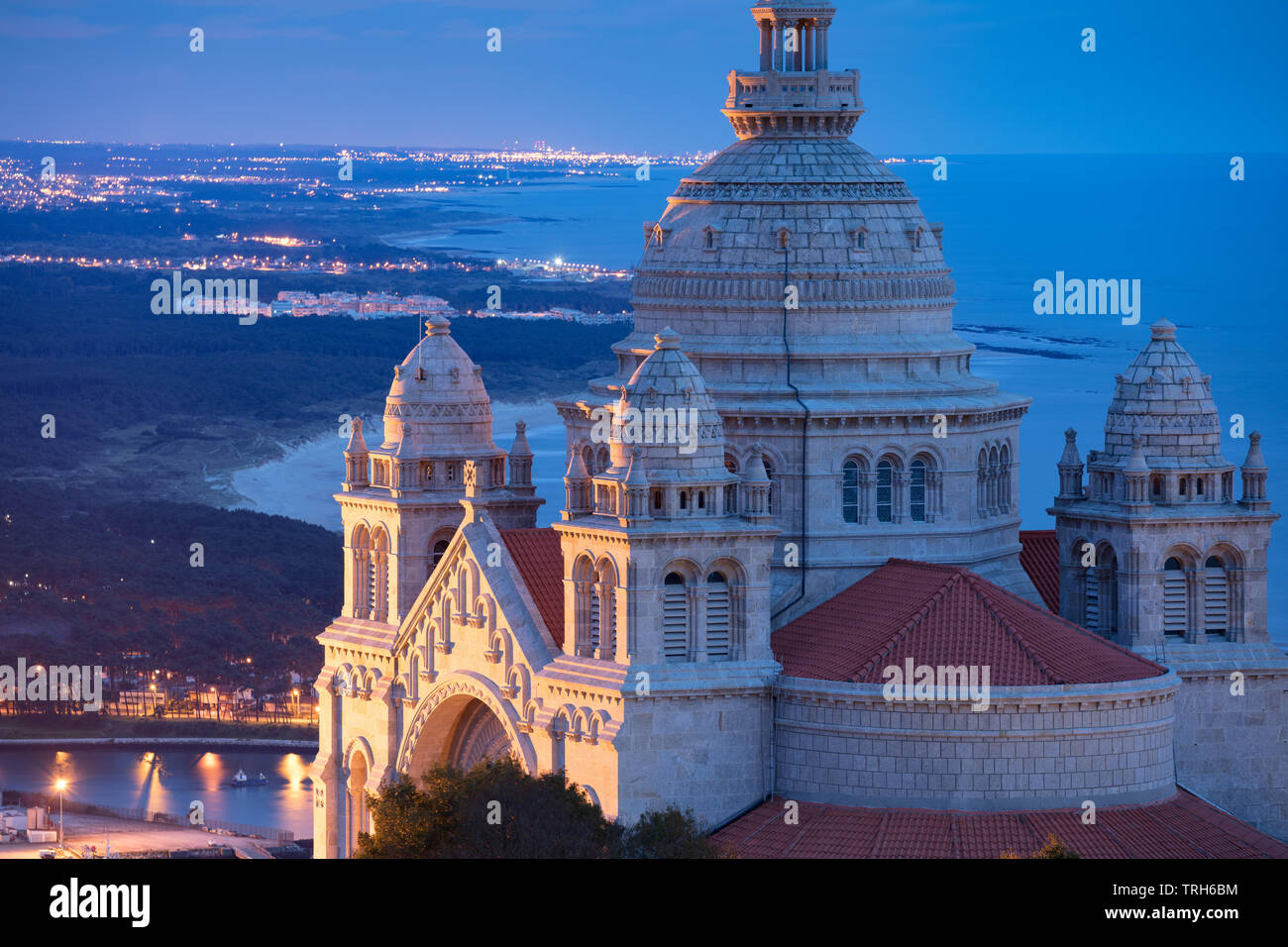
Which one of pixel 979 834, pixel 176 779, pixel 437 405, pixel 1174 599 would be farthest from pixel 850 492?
pixel 176 779

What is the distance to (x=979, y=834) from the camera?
76562 millimetres

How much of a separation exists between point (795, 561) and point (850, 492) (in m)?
2.44

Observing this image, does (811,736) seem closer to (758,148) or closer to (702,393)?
(702,393)

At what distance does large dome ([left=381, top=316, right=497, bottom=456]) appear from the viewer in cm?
9131

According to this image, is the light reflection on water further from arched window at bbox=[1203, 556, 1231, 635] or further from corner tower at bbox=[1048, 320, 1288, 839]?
arched window at bbox=[1203, 556, 1231, 635]

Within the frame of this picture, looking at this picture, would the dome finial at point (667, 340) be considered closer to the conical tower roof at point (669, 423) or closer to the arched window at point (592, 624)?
the conical tower roof at point (669, 423)

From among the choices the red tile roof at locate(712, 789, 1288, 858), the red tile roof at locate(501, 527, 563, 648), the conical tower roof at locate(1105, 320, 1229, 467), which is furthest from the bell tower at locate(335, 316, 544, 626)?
the conical tower roof at locate(1105, 320, 1229, 467)

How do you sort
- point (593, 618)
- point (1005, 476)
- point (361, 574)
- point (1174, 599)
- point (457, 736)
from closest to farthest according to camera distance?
point (593, 618), point (1174, 599), point (457, 736), point (1005, 476), point (361, 574)

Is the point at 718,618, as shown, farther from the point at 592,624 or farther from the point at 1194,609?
the point at 1194,609

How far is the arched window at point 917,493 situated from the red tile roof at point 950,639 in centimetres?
367

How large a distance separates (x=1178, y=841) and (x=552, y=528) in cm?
1840

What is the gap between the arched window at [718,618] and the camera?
261ft
